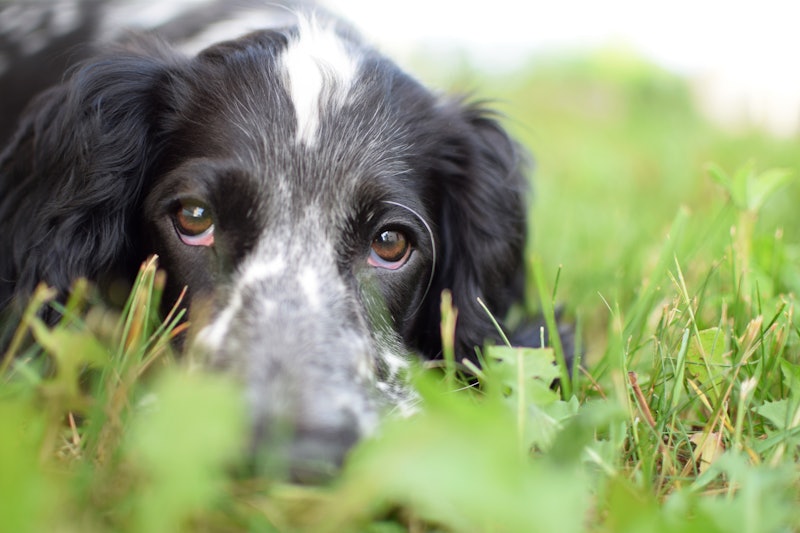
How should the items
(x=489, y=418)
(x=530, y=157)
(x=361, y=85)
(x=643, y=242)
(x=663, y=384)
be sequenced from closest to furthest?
(x=489, y=418) → (x=663, y=384) → (x=361, y=85) → (x=530, y=157) → (x=643, y=242)

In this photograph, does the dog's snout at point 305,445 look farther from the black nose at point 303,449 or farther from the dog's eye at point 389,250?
the dog's eye at point 389,250

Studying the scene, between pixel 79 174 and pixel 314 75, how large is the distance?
2.29 ft

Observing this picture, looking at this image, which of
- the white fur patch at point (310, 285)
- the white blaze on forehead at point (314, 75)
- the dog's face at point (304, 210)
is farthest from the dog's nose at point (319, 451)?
the white blaze on forehead at point (314, 75)

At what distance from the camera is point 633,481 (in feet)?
4.77

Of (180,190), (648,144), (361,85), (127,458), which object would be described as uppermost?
(361,85)

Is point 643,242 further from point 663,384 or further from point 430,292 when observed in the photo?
point 663,384

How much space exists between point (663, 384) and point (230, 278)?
1018 millimetres

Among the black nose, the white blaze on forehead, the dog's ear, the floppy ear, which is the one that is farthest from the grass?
the white blaze on forehead

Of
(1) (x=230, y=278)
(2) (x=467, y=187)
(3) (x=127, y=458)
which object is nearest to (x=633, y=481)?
(3) (x=127, y=458)

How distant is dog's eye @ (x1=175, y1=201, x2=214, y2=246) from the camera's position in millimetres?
1998

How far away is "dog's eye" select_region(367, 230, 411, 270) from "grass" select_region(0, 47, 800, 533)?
0.47 metres

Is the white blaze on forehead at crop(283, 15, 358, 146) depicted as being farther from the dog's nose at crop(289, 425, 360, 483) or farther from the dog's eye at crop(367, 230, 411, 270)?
the dog's nose at crop(289, 425, 360, 483)

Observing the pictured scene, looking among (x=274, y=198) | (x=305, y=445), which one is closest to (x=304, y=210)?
(x=274, y=198)

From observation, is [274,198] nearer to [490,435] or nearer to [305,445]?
[305,445]
